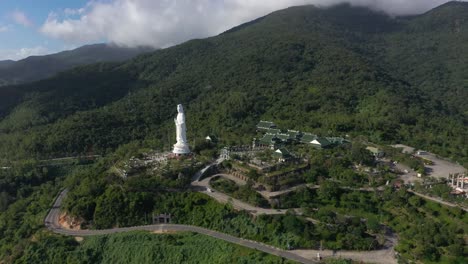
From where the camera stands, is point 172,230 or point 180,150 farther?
point 180,150

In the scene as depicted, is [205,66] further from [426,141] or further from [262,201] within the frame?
[262,201]

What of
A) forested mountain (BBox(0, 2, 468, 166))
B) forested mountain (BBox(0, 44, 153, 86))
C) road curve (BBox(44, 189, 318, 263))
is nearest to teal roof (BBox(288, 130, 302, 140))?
forested mountain (BBox(0, 2, 468, 166))

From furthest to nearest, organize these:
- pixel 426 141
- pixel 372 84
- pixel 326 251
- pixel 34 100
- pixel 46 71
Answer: pixel 46 71 < pixel 34 100 < pixel 372 84 < pixel 426 141 < pixel 326 251

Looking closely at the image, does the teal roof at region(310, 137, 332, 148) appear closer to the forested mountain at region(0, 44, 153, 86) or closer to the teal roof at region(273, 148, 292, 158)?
the teal roof at region(273, 148, 292, 158)

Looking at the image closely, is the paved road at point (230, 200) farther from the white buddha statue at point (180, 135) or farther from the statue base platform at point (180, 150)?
the white buddha statue at point (180, 135)

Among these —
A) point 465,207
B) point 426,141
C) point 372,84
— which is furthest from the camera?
point 372,84

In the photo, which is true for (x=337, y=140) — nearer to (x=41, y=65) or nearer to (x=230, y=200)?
(x=230, y=200)

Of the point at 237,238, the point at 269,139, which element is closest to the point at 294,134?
the point at 269,139

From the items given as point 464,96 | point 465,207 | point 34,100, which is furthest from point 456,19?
point 34,100
